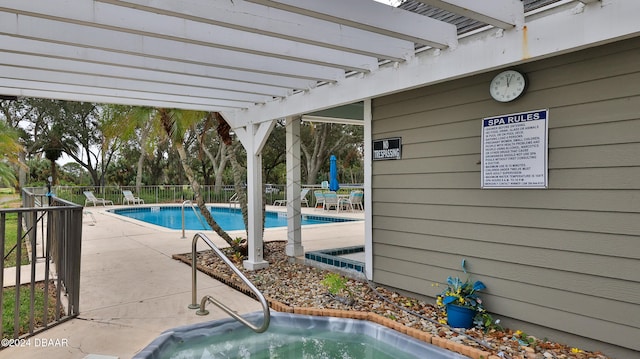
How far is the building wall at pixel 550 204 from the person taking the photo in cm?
273

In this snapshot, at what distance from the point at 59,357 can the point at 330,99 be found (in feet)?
11.6

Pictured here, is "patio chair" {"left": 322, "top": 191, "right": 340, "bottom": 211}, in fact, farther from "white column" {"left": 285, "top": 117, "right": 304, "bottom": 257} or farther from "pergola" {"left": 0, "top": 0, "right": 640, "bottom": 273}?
"pergola" {"left": 0, "top": 0, "right": 640, "bottom": 273}

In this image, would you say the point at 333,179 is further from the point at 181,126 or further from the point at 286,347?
the point at 286,347

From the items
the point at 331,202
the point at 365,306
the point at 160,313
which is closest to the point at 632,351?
the point at 365,306

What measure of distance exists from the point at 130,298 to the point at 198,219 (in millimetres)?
7861

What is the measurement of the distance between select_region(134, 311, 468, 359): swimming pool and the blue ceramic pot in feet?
1.29

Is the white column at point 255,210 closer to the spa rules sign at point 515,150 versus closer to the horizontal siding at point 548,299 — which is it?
the horizontal siding at point 548,299

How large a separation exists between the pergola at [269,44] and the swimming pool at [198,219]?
7246mm

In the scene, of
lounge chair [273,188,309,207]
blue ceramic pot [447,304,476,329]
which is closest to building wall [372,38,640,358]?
blue ceramic pot [447,304,476,329]

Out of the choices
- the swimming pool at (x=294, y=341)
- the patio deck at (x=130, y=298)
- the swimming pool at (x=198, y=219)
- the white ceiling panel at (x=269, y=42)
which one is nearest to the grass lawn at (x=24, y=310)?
the patio deck at (x=130, y=298)

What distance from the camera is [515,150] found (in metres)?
3.24

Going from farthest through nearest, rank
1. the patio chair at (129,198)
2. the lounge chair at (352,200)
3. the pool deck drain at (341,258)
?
the patio chair at (129,198) → the lounge chair at (352,200) → the pool deck drain at (341,258)

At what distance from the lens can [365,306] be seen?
413 cm

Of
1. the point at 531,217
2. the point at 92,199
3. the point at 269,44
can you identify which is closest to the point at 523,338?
the point at 531,217
